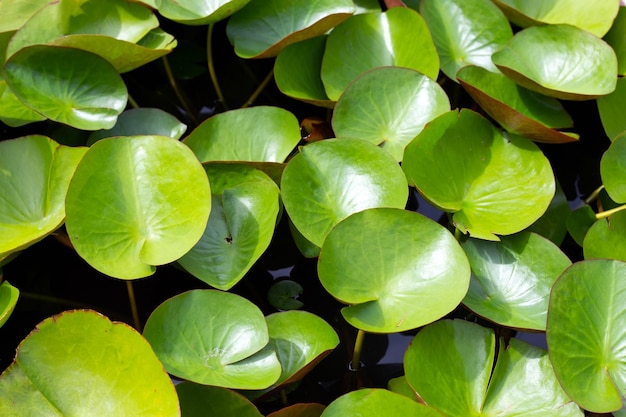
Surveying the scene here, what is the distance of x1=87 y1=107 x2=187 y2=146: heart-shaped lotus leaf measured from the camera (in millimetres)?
1355

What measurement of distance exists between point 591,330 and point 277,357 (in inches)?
20.6

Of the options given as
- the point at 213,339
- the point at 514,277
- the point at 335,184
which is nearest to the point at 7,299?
the point at 213,339

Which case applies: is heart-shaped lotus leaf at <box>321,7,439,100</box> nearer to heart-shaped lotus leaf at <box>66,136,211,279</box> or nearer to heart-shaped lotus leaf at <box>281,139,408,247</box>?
heart-shaped lotus leaf at <box>281,139,408,247</box>

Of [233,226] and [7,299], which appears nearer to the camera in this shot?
[7,299]

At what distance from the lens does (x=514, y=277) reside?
45.1 inches

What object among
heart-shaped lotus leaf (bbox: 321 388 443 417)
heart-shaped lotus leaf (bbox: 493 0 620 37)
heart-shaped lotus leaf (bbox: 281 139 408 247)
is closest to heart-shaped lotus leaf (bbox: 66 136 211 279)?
heart-shaped lotus leaf (bbox: 281 139 408 247)

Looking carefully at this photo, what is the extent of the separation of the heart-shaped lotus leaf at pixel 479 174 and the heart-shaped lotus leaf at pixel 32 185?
2.11ft

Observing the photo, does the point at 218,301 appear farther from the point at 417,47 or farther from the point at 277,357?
the point at 417,47

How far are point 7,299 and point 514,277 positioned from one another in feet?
2.91

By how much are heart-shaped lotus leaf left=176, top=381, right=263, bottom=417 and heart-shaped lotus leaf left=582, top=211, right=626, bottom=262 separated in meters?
0.71

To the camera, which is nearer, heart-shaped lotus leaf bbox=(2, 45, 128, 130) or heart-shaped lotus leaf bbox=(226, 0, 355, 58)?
heart-shaped lotus leaf bbox=(2, 45, 128, 130)

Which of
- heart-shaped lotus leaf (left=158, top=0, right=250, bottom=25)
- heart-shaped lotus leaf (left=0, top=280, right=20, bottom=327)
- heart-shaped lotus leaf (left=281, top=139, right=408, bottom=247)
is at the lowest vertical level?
heart-shaped lotus leaf (left=0, top=280, right=20, bottom=327)

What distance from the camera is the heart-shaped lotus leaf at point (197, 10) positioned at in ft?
4.55

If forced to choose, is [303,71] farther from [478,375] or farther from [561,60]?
[478,375]
